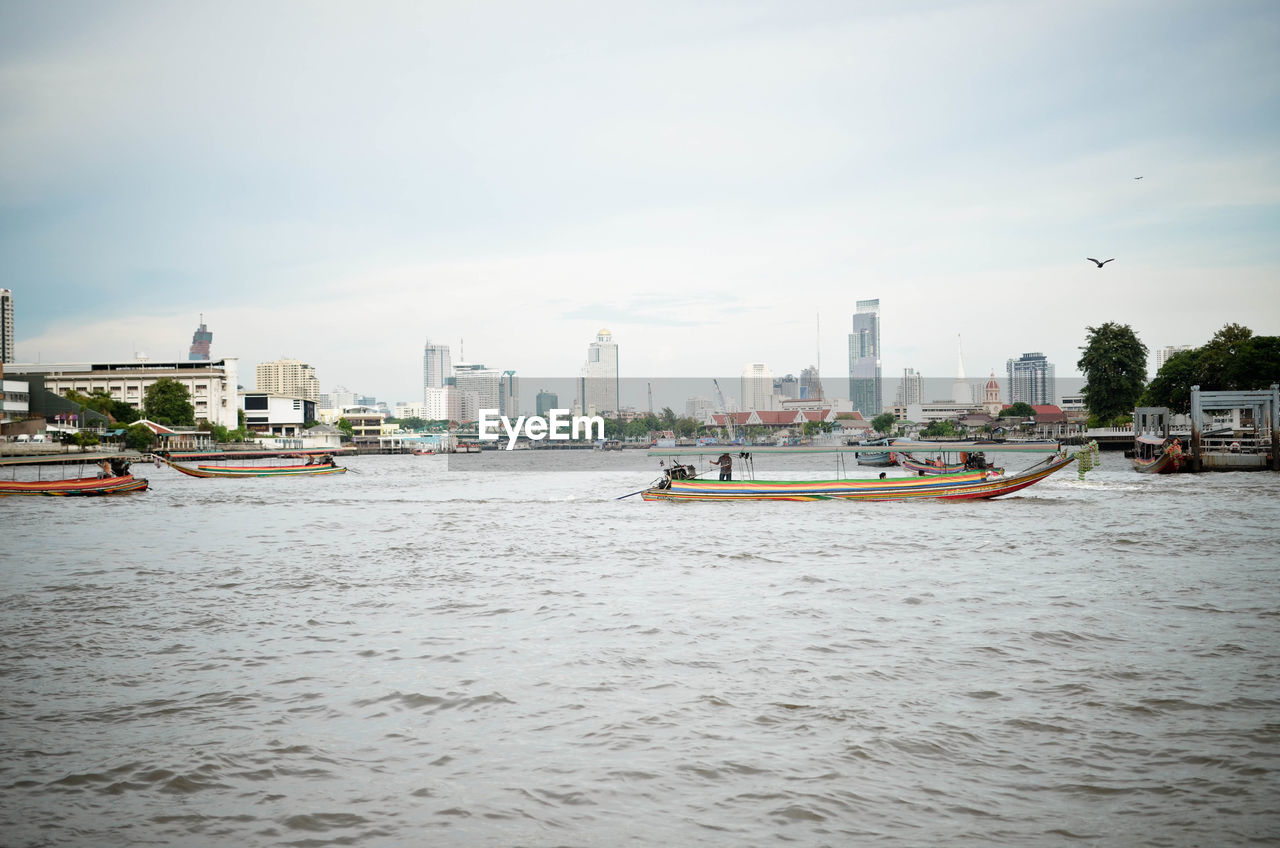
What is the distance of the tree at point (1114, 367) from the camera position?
79.9 meters

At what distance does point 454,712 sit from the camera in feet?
26.1

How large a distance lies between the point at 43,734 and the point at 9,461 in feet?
211

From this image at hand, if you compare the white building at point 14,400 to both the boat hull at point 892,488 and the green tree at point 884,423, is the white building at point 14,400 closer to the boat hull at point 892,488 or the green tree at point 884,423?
the boat hull at point 892,488

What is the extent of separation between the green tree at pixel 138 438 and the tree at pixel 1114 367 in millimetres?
94396

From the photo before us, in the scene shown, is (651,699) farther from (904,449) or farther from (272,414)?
(272,414)

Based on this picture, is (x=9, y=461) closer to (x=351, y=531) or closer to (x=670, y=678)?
(x=351, y=531)

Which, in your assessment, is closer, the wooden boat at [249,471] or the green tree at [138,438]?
the wooden boat at [249,471]

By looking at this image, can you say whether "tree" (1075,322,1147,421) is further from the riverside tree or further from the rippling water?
the rippling water

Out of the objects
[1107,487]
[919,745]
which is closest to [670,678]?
[919,745]

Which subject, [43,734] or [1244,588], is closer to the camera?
[43,734]

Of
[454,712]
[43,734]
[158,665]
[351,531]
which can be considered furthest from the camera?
[351,531]

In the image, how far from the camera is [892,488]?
1192 inches

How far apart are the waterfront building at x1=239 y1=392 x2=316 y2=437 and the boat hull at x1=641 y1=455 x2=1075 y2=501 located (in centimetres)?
11109

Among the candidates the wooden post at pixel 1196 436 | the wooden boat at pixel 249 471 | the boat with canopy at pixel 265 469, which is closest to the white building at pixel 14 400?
the boat with canopy at pixel 265 469
